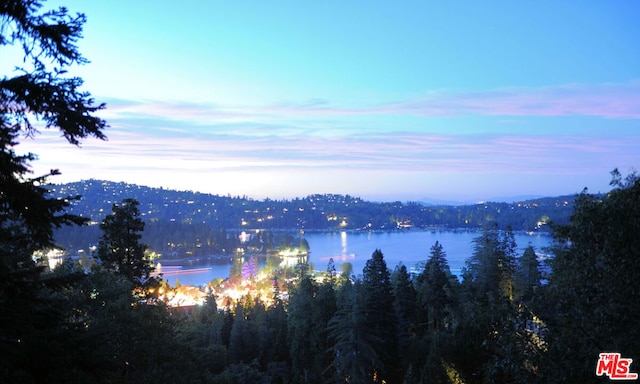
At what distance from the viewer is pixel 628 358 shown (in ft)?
15.9

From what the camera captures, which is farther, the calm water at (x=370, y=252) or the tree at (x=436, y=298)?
the calm water at (x=370, y=252)

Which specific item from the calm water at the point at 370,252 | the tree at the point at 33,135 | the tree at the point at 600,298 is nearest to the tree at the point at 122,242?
the tree at the point at 33,135

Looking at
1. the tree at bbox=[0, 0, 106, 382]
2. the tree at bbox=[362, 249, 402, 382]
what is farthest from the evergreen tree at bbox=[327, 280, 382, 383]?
the tree at bbox=[0, 0, 106, 382]

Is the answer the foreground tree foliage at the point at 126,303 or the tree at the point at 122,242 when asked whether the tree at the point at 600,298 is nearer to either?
the foreground tree foliage at the point at 126,303

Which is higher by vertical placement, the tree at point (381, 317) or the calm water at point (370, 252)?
the tree at point (381, 317)

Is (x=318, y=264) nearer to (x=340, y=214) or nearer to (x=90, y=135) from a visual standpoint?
(x=90, y=135)

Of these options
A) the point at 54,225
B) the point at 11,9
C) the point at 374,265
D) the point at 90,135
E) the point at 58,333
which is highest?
the point at 11,9

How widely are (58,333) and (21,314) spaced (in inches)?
16.4

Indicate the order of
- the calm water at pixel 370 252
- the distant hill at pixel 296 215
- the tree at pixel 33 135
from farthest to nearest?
the distant hill at pixel 296 215
the calm water at pixel 370 252
the tree at pixel 33 135

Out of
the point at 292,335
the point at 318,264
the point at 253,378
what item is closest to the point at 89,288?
the point at 253,378

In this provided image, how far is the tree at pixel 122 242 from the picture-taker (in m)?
16.4

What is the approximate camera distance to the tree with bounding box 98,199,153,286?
53.7 ft

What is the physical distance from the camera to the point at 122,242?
16.6m

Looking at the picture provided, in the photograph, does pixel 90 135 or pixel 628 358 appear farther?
pixel 628 358
